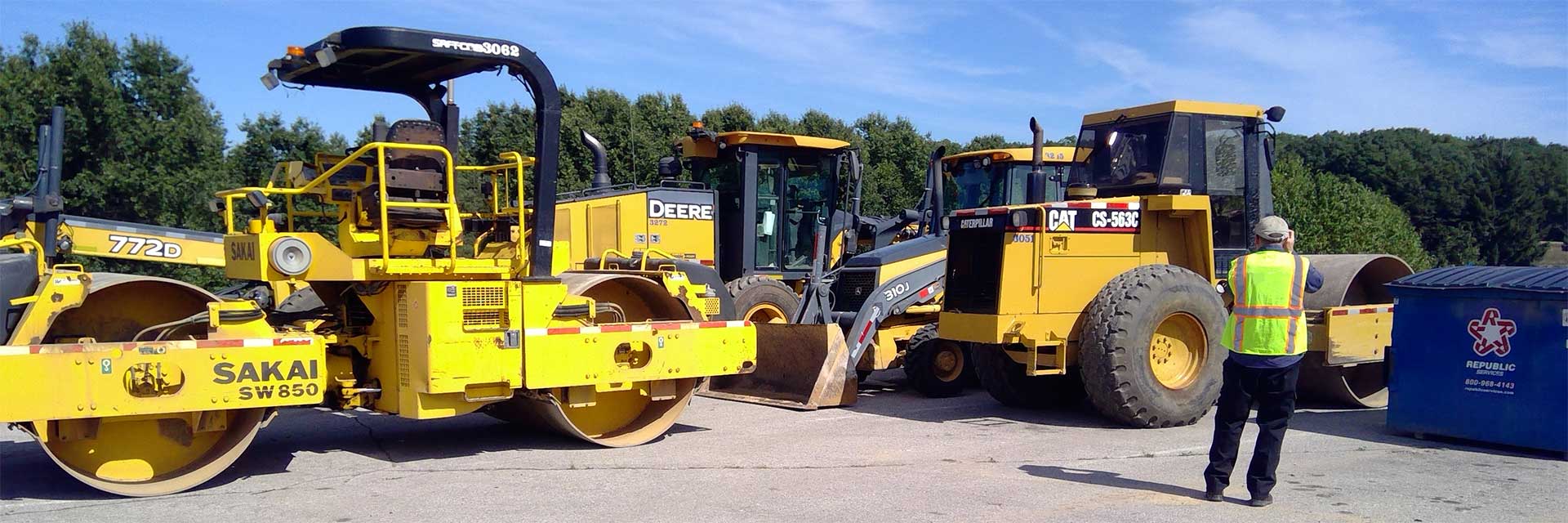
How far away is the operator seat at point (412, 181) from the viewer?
24.0 feet

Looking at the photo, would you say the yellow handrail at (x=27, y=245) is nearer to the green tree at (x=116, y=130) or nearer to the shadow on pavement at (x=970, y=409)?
the shadow on pavement at (x=970, y=409)

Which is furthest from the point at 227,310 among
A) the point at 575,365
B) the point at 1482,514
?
the point at 1482,514

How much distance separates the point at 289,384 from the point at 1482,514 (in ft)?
21.2

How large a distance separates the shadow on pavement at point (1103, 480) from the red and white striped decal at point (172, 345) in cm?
443

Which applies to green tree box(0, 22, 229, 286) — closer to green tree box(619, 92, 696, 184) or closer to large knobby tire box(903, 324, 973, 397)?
green tree box(619, 92, 696, 184)

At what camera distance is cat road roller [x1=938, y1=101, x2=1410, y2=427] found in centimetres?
879

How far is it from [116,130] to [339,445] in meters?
17.8

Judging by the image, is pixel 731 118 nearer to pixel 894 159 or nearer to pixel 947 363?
pixel 894 159

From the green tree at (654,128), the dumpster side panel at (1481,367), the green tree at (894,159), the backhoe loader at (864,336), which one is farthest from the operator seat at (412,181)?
the green tree at (894,159)

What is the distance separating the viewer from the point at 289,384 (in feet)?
22.4

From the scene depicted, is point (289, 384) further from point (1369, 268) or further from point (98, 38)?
point (98, 38)

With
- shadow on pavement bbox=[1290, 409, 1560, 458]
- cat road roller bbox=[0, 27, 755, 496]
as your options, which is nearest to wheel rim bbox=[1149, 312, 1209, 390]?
shadow on pavement bbox=[1290, 409, 1560, 458]

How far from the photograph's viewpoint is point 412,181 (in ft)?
24.1

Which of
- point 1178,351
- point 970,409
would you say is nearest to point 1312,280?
point 1178,351
